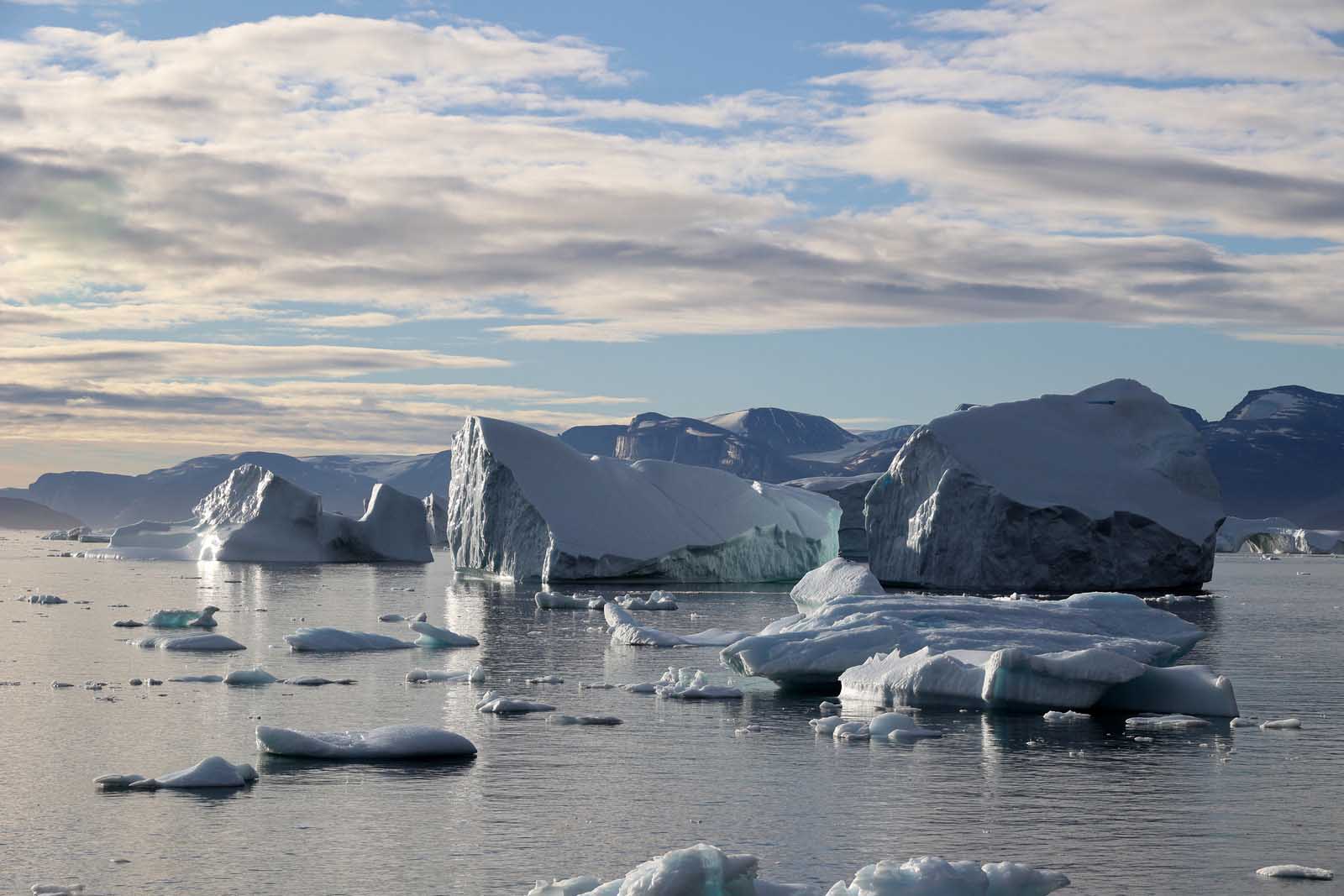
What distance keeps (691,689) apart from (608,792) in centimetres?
521

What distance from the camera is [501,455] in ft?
127

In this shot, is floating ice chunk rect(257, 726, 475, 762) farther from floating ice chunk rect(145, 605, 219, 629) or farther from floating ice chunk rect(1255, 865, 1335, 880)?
floating ice chunk rect(145, 605, 219, 629)

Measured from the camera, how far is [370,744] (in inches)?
448

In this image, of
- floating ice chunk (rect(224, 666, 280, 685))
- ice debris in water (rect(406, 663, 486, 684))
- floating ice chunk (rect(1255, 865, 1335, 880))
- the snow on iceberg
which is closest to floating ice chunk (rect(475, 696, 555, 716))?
ice debris in water (rect(406, 663, 486, 684))

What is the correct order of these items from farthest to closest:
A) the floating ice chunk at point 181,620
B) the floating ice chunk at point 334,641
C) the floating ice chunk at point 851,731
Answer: the floating ice chunk at point 181,620
the floating ice chunk at point 334,641
the floating ice chunk at point 851,731

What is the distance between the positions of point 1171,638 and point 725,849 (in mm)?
9580

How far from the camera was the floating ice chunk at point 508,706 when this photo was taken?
14.1 m

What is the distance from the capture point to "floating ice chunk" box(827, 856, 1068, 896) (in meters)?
6.94

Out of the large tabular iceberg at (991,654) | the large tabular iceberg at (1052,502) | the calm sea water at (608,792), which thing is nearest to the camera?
the calm sea water at (608,792)

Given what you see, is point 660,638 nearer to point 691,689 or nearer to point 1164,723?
point 691,689

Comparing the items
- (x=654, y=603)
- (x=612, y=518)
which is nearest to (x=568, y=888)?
(x=654, y=603)

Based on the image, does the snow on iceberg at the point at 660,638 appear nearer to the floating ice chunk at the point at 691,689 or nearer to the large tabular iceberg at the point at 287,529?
A: the floating ice chunk at the point at 691,689

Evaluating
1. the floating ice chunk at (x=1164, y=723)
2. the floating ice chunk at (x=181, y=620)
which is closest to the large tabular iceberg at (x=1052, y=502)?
the floating ice chunk at (x=181, y=620)

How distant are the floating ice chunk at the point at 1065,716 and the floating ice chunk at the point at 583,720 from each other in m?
3.94
